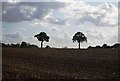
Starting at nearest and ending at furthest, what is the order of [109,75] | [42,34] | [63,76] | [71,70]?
[63,76], [109,75], [71,70], [42,34]

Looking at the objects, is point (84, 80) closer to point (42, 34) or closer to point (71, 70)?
point (71, 70)

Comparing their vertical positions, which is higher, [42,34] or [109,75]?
[42,34]

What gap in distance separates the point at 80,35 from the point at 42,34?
43.9 feet

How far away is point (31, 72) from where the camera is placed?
20109mm

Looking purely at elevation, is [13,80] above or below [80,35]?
below

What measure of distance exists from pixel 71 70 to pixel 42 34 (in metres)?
70.4

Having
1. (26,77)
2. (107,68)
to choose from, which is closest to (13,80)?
(26,77)

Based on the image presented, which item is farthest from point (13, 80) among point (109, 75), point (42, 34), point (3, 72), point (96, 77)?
point (42, 34)

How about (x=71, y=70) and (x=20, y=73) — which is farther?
(x=71, y=70)

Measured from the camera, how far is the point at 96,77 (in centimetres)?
1945

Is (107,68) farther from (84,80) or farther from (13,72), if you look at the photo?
(13,72)

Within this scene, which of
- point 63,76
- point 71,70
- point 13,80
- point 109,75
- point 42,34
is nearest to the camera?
point 13,80

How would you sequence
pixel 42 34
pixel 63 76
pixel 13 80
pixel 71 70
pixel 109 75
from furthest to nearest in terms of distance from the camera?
pixel 42 34, pixel 71 70, pixel 109 75, pixel 63 76, pixel 13 80

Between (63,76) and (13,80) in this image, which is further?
(63,76)
